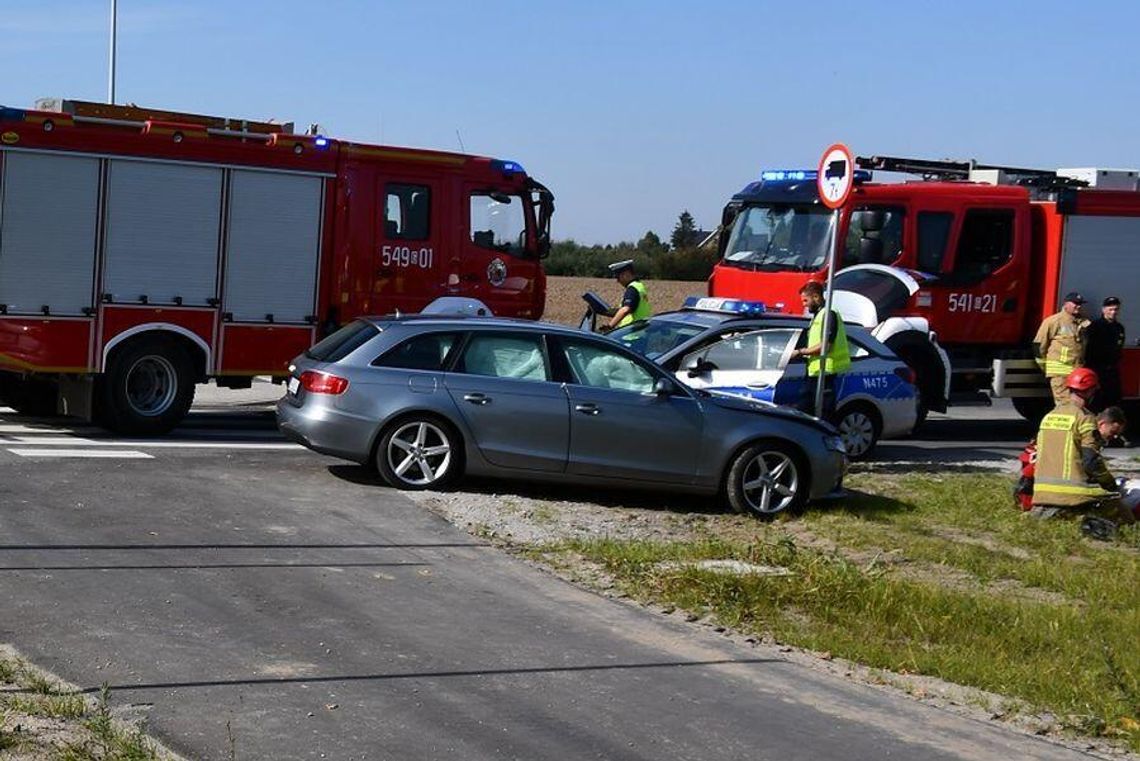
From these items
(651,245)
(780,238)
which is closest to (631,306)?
(780,238)

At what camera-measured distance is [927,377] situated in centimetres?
1892

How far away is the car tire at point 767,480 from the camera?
1290cm

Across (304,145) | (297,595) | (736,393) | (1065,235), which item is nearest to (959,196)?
(1065,235)

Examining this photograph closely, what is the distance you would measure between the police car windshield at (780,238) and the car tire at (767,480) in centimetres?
673

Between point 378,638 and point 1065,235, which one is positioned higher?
point 1065,235

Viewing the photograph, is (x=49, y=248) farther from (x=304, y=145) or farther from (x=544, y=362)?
(x=544, y=362)

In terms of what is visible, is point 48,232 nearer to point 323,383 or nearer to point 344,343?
point 344,343

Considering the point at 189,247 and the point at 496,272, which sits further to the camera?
the point at 496,272

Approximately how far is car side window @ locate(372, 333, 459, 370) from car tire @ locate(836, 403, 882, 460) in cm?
497

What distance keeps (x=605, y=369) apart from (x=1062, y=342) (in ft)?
25.4

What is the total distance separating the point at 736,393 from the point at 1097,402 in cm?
625

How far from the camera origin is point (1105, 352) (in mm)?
19531

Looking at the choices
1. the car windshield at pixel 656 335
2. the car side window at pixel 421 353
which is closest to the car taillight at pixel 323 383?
the car side window at pixel 421 353

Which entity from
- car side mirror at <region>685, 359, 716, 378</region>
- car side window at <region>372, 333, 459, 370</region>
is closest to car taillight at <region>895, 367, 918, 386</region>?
car side mirror at <region>685, 359, 716, 378</region>
